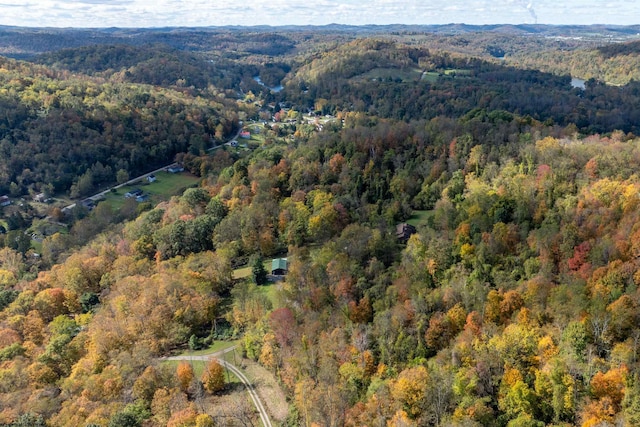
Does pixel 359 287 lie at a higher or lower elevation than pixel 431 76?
lower

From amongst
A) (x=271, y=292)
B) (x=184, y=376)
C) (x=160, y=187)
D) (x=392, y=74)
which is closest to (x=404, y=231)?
(x=271, y=292)

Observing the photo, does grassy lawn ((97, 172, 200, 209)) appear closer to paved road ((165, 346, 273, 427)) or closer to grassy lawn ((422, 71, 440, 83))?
paved road ((165, 346, 273, 427))

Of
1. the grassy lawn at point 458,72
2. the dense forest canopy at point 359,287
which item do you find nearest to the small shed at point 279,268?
the dense forest canopy at point 359,287

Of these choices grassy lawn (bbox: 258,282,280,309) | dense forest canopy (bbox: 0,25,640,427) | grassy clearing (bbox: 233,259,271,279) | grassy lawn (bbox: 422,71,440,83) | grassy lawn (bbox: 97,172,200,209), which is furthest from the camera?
grassy lawn (bbox: 422,71,440,83)

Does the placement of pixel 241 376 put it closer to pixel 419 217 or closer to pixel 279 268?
pixel 279 268

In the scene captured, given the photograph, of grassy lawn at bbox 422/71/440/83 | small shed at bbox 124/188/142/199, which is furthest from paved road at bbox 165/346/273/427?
grassy lawn at bbox 422/71/440/83

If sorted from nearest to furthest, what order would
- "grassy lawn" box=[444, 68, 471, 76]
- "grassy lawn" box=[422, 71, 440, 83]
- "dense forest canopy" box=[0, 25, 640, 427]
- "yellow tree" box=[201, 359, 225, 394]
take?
1. "dense forest canopy" box=[0, 25, 640, 427]
2. "yellow tree" box=[201, 359, 225, 394]
3. "grassy lawn" box=[422, 71, 440, 83]
4. "grassy lawn" box=[444, 68, 471, 76]
